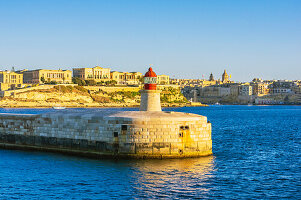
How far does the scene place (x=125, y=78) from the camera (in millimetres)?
195500

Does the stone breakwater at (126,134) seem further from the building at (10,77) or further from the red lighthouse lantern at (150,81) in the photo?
the building at (10,77)

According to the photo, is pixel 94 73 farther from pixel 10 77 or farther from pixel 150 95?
pixel 150 95

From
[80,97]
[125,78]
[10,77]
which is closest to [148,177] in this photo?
[80,97]

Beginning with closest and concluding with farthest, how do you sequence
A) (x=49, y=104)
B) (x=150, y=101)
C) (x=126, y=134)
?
(x=126, y=134)
(x=150, y=101)
(x=49, y=104)

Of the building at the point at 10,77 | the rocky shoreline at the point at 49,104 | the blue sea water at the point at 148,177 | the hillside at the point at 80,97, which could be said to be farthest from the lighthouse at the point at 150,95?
the building at the point at 10,77

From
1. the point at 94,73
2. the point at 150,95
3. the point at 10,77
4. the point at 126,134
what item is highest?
the point at 94,73

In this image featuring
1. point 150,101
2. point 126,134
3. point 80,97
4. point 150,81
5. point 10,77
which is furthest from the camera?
point 10,77

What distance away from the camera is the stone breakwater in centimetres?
2420

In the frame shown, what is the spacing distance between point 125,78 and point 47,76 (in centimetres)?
3788

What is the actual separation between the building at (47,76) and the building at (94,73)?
29.6 feet

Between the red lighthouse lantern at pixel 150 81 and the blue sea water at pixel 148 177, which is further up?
the red lighthouse lantern at pixel 150 81

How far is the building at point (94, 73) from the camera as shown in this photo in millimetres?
181875

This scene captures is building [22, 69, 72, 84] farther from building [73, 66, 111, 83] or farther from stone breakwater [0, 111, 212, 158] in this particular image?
stone breakwater [0, 111, 212, 158]

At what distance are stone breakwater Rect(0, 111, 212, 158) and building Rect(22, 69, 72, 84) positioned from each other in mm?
141374
